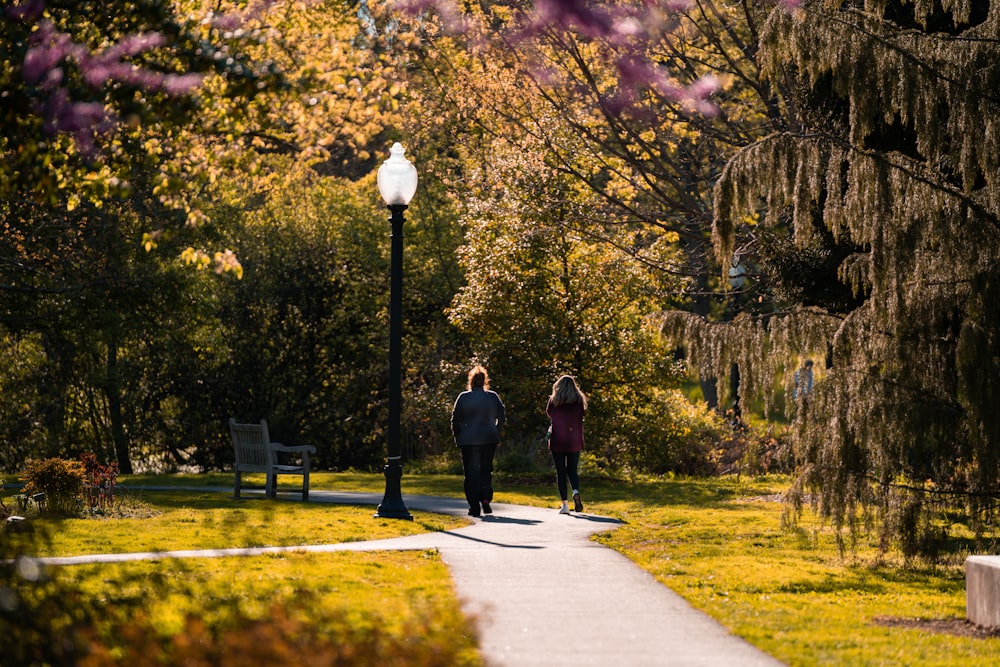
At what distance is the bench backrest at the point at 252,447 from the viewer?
19031mm

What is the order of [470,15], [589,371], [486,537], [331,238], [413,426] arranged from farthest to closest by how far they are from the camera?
[331,238] → [413,426] → [589,371] → [470,15] → [486,537]

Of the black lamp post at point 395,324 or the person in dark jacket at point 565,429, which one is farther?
the person in dark jacket at point 565,429

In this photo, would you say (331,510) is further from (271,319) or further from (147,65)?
(271,319)

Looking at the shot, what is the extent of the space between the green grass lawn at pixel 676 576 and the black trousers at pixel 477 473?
0.56 metres

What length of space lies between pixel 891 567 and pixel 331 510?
298 inches

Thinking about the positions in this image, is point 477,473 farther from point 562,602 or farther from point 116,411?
point 116,411

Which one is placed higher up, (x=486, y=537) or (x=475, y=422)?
(x=475, y=422)

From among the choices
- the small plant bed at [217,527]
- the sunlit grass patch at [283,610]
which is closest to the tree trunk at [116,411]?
the small plant bed at [217,527]

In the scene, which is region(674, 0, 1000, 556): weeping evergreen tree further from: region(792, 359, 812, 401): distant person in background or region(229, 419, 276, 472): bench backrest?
region(229, 419, 276, 472): bench backrest

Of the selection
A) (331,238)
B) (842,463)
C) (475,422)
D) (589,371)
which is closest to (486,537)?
(475,422)

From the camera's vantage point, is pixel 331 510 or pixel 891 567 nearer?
pixel 891 567

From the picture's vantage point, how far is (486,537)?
14.1 meters

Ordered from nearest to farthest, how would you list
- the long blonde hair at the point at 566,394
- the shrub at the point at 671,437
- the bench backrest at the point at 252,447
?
the long blonde hair at the point at 566,394, the bench backrest at the point at 252,447, the shrub at the point at 671,437

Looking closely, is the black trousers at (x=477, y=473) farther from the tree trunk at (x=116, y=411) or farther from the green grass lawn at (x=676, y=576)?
the tree trunk at (x=116, y=411)
